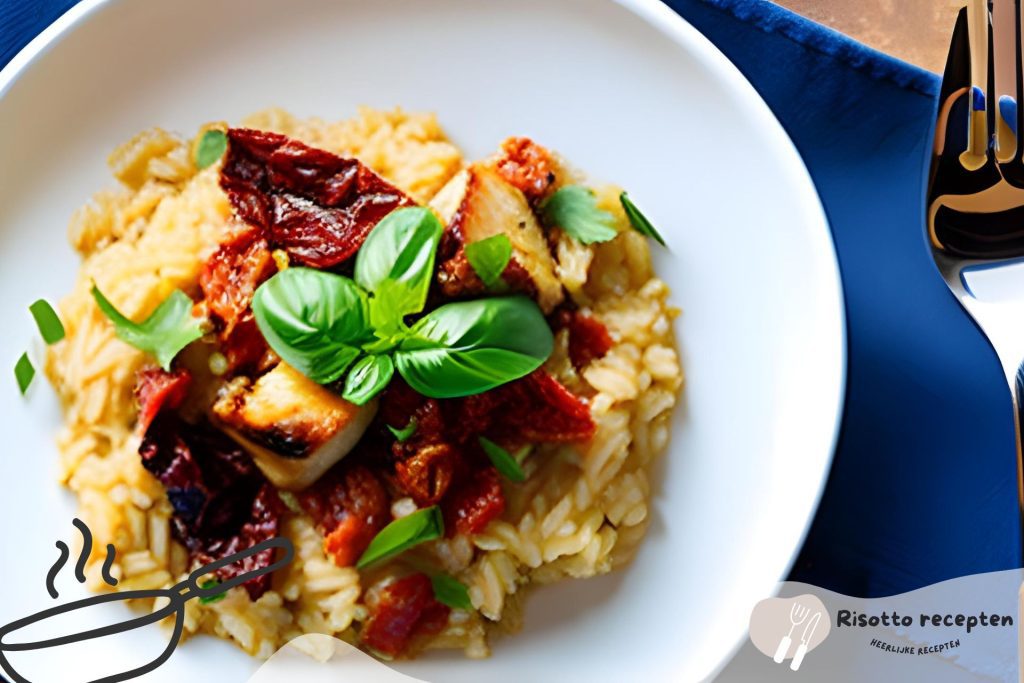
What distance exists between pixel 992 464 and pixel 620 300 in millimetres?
1385

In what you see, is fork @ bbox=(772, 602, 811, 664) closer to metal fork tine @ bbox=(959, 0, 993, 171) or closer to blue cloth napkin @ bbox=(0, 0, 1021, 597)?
blue cloth napkin @ bbox=(0, 0, 1021, 597)

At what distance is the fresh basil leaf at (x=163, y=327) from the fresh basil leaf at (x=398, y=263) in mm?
547

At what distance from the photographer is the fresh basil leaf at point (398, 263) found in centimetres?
278

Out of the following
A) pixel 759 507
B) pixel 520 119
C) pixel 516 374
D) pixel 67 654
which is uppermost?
pixel 520 119

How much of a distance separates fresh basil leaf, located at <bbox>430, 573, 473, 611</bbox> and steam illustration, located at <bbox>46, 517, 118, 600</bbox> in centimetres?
95

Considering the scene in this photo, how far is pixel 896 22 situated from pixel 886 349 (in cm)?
127

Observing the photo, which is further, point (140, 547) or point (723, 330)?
point (723, 330)

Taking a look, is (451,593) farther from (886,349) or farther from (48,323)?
(886,349)

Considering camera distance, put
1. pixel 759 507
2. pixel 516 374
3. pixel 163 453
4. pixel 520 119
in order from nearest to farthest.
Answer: pixel 516 374 → pixel 163 453 → pixel 759 507 → pixel 520 119

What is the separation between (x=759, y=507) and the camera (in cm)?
314

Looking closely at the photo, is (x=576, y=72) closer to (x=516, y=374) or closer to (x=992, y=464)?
(x=516, y=374)

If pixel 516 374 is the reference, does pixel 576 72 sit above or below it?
above

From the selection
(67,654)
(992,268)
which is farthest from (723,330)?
(67,654)

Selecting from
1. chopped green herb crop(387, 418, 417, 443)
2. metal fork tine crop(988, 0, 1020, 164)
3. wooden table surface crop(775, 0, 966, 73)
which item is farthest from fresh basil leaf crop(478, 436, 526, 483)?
wooden table surface crop(775, 0, 966, 73)
